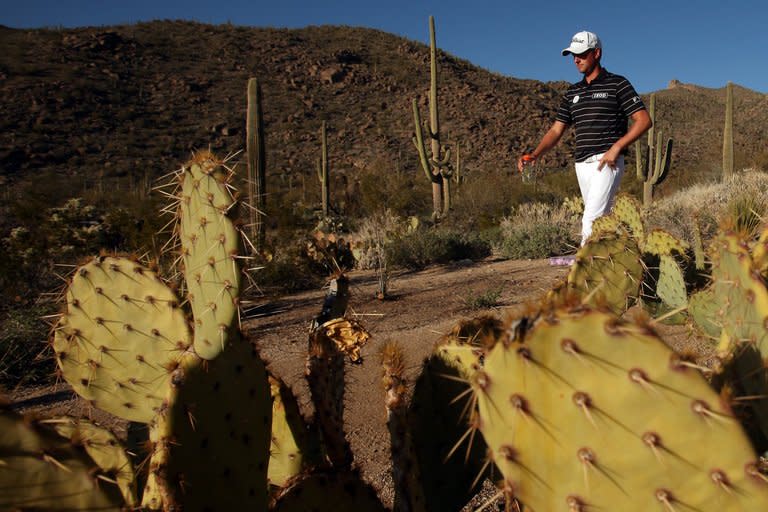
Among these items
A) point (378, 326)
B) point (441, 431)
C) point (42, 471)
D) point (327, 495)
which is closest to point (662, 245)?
point (378, 326)

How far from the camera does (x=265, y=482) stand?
5.87 ft

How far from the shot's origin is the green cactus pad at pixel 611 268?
2842 millimetres

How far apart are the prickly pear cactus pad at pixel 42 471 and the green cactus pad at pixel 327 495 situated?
0.69 m

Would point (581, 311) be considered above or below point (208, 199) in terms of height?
below

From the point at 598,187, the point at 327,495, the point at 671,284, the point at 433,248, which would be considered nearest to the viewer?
the point at 327,495

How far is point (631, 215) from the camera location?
4.66m

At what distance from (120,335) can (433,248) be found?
382 inches

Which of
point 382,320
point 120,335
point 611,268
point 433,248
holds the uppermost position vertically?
point 611,268

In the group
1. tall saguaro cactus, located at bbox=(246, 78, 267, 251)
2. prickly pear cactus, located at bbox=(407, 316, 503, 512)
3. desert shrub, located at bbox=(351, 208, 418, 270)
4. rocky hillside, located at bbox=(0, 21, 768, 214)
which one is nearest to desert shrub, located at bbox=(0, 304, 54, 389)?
prickly pear cactus, located at bbox=(407, 316, 503, 512)

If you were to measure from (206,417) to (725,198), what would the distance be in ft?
47.1

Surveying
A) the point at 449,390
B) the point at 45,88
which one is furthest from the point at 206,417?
the point at 45,88

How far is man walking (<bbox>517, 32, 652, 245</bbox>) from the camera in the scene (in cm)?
459

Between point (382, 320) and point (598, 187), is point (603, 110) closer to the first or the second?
point (598, 187)

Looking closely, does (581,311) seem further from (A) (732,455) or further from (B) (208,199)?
(B) (208,199)
